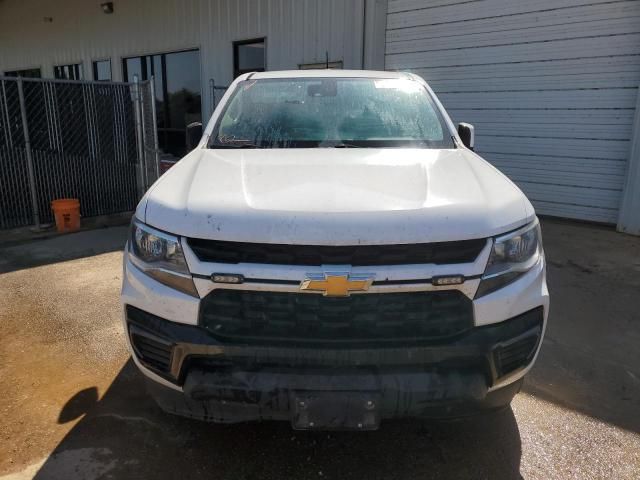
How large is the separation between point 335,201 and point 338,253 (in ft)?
0.77

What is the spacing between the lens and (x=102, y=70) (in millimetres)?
14656

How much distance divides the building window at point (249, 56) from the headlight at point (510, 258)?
371 inches

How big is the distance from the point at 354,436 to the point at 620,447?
4.36 feet

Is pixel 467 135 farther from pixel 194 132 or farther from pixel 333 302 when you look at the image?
pixel 333 302

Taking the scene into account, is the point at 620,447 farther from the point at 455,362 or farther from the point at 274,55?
the point at 274,55

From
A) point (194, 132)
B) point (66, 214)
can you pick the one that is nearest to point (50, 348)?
point (194, 132)

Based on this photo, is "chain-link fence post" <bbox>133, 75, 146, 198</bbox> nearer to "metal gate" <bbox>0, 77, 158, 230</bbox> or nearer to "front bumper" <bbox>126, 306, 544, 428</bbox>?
"metal gate" <bbox>0, 77, 158, 230</bbox>

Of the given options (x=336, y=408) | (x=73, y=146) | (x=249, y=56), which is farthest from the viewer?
(x=249, y=56)

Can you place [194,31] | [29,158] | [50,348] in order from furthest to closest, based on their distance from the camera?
[194,31] → [29,158] → [50,348]

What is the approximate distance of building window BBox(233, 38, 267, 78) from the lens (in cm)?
1066

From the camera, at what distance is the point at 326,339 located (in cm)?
198

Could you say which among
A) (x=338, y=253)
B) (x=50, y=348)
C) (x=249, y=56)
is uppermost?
(x=249, y=56)

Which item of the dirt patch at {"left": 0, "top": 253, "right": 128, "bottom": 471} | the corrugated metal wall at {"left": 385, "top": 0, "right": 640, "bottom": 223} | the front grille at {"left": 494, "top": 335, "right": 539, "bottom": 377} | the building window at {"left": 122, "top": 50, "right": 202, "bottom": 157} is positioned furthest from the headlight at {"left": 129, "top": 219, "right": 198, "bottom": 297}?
the building window at {"left": 122, "top": 50, "right": 202, "bottom": 157}

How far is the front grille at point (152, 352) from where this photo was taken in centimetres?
204
